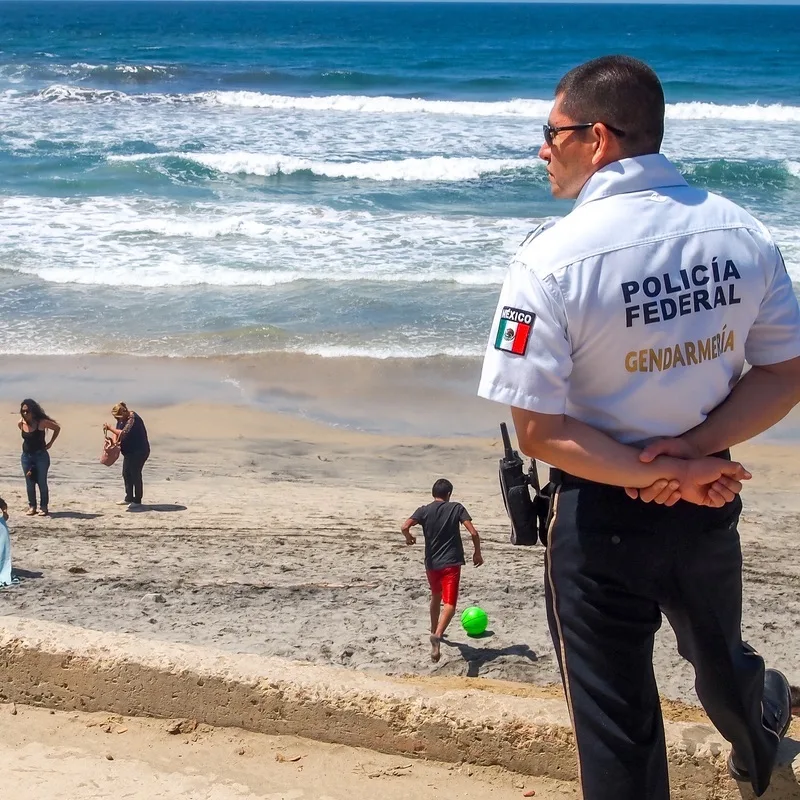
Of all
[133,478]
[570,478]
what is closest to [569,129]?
[570,478]

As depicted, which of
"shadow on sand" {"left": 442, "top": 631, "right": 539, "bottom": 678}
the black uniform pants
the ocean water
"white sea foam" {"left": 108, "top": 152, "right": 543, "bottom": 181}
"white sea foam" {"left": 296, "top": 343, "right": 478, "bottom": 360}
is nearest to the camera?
the black uniform pants

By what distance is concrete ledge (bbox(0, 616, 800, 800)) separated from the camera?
9.68 feet

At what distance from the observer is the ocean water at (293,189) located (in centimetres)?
1491

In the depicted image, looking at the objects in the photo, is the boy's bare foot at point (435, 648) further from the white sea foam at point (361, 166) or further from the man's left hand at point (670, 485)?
the white sea foam at point (361, 166)

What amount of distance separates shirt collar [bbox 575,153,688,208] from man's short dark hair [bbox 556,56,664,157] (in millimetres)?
33

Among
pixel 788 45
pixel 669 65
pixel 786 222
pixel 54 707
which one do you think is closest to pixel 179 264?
pixel 786 222

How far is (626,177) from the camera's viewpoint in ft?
7.33

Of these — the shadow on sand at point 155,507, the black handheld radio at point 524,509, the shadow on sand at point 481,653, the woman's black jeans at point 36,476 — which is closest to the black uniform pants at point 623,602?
the black handheld radio at point 524,509

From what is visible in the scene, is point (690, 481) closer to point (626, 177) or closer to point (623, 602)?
point (623, 602)

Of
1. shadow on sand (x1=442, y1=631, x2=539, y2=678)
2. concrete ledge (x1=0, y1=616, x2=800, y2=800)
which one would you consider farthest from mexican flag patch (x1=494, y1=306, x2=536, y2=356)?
shadow on sand (x1=442, y1=631, x2=539, y2=678)

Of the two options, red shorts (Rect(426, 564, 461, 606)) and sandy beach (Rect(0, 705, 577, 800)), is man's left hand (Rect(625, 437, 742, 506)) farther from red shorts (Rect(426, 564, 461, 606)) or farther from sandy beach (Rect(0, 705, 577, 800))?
red shorts (Rect(426, 564, 461, 606))

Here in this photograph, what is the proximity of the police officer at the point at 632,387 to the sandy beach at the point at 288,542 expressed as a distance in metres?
2.89

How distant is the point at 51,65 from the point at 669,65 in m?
30.4

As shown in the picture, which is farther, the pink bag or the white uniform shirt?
the pink bag
